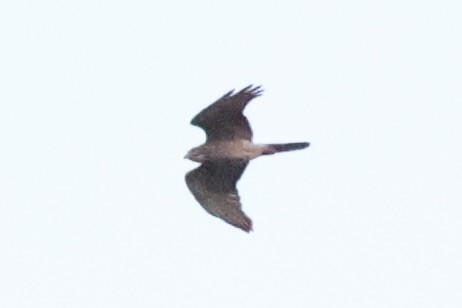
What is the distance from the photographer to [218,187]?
57.6 feet

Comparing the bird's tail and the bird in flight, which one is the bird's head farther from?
the bird's tail

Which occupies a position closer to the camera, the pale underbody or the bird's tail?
the bird's tail

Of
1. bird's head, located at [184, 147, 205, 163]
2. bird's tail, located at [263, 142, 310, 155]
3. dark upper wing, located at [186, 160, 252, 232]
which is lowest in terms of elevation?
dark upper wing, located at [186, 160, 252, 232]

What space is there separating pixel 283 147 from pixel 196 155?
1.31m

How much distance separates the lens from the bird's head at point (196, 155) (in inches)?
681

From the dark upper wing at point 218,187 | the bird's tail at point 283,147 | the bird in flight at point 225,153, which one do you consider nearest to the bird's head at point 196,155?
the bird in flight at point 225,153

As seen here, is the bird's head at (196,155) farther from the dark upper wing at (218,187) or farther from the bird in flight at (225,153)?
the dark upper wing at (218,187)

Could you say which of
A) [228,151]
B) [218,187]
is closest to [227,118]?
[228,151]

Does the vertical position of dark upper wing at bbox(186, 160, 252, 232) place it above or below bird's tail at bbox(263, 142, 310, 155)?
below

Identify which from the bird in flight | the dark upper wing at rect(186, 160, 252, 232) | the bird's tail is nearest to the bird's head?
the bird in flight

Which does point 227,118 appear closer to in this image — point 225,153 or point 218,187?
point 225,153

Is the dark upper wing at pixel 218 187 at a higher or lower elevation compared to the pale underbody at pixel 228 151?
lower

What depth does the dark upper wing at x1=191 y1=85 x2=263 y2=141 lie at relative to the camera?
1645 cm

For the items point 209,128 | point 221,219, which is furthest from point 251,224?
point 209,128
